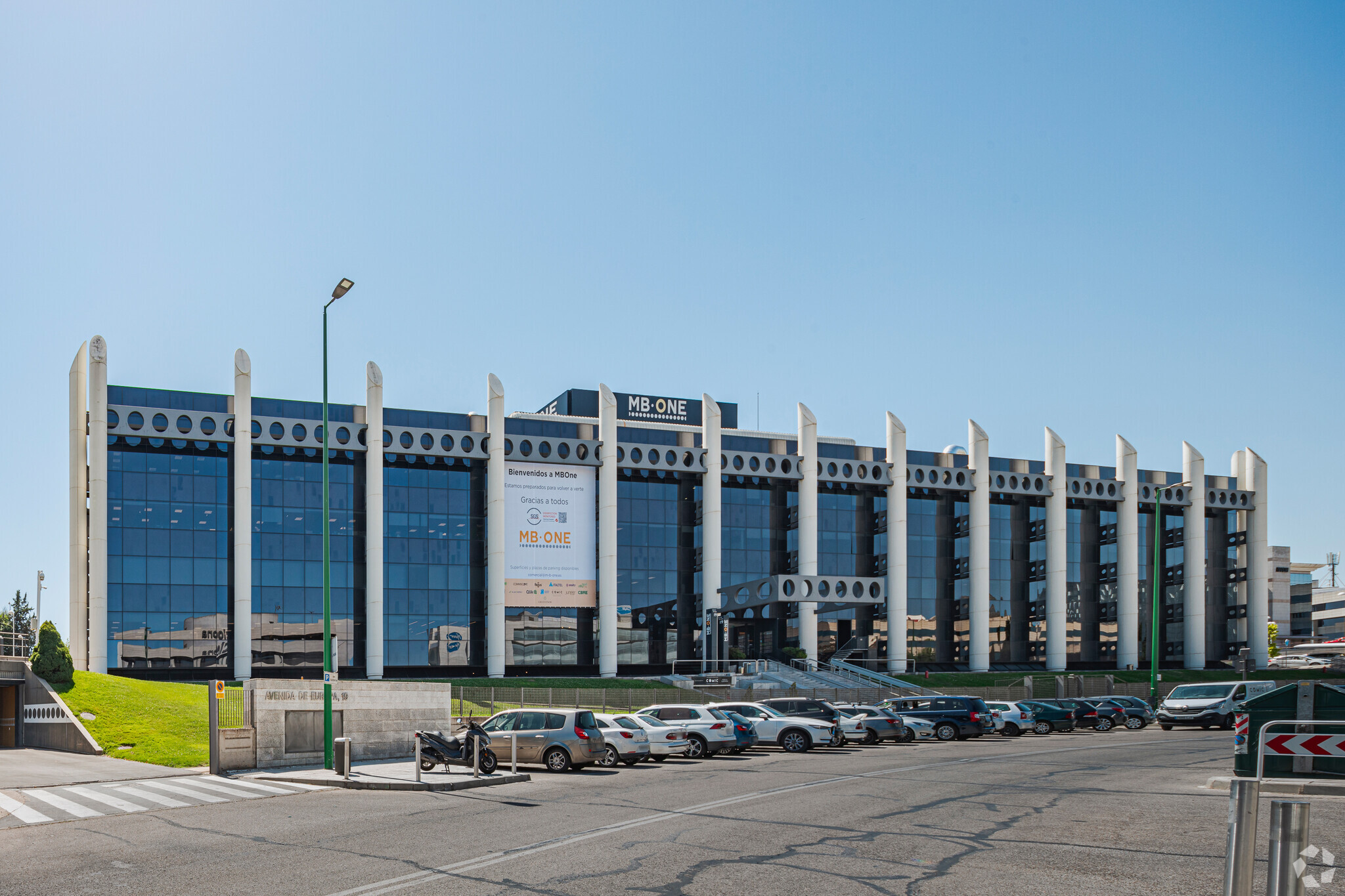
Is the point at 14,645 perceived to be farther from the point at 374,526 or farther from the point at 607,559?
the point at 607,559

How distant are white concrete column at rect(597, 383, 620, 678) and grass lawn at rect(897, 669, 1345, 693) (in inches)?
690

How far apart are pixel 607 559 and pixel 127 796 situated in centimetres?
4165

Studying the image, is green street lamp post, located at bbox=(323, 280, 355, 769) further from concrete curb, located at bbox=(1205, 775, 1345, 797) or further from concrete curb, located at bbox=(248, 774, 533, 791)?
concrete curb, located at bbox=(1205, 775, 1345, 797)

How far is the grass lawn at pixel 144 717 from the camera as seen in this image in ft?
97.5

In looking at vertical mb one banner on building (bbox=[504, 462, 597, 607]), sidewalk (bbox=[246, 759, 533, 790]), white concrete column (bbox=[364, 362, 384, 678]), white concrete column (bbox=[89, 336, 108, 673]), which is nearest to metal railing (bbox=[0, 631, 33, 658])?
white concrete column (bbox=[89, 336, 108, 673])

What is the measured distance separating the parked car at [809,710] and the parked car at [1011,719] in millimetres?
8601

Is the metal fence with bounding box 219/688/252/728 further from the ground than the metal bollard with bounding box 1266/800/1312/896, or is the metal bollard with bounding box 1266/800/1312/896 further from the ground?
the metal bollard with bounding box 1266/800/1312/896

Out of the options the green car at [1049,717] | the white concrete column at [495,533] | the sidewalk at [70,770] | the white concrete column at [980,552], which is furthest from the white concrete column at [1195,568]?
the sidewalk at [70,770]

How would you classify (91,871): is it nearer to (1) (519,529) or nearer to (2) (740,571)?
(1) (519,529)

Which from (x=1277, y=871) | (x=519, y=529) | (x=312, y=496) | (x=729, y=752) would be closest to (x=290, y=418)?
(x=312, y=496)

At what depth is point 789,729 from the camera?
108 ft

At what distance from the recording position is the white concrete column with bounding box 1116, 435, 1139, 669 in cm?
7338

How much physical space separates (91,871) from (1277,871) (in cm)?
1171

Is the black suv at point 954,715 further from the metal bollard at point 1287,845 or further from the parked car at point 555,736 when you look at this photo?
the metal bollard at point 1287,845
